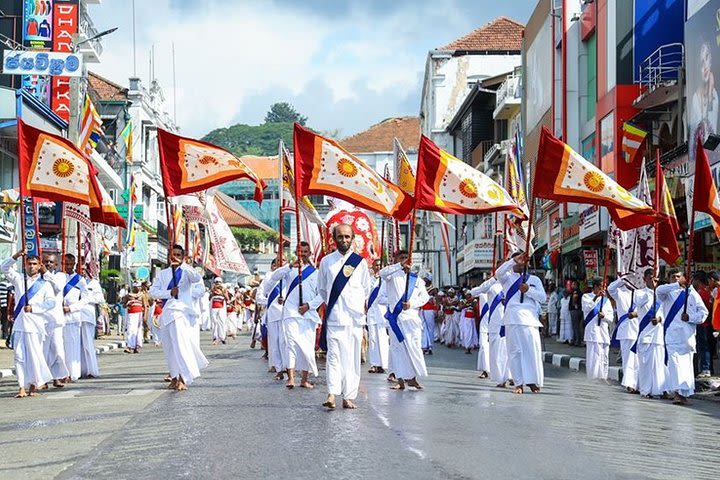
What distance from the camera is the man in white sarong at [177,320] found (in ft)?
46.6

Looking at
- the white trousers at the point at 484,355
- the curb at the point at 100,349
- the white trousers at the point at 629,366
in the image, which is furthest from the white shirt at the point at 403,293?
the curb at the point at 100,349

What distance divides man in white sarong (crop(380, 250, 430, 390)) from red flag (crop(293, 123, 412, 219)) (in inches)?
37.5

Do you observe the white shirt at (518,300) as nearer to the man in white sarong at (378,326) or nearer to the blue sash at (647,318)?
Answer: the blue sash at (647,318)

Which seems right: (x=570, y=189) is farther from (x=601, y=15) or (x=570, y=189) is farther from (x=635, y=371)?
(x=601, y=15)

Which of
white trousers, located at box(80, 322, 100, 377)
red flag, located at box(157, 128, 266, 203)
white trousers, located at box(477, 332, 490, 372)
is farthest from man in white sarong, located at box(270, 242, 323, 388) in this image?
white trousers, located at box(477, 332, 490, 372)

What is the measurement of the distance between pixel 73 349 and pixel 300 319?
3978mm

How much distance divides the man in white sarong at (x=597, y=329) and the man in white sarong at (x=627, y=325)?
2.41 feet

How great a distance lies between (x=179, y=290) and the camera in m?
14.5

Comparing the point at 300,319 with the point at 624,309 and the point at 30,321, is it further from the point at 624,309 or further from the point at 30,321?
the point at 624,309

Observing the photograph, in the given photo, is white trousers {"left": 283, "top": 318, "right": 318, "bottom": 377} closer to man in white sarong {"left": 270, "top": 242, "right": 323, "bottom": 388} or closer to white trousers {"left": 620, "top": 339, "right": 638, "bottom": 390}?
man in white sarong {"left": 270, "top": 242, "right": 323, "bottom": 388}

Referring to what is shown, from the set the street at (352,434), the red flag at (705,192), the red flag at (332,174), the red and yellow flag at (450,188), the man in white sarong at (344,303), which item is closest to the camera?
the street at (352,434)

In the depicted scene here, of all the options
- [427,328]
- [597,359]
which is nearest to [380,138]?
[427,328]

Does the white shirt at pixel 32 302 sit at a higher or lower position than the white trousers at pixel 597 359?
higher

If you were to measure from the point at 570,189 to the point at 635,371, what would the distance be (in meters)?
3.34
